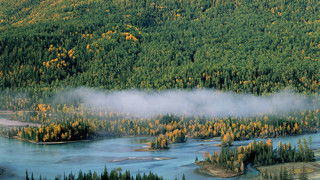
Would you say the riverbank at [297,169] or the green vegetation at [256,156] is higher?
the green vegetation at [256,156]

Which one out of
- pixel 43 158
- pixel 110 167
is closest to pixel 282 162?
pixel 110 167

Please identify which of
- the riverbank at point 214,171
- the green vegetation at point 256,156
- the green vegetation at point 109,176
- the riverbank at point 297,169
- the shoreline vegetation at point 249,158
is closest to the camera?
the green vegetation at point 109,176

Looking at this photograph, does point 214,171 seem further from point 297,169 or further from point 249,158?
point 297,169

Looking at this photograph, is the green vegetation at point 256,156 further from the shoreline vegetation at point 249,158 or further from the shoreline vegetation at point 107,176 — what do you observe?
the shoreline vegetation at point 107,176

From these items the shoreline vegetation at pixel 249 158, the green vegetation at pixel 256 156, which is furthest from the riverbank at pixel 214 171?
the green vegetation at pixel 256 156

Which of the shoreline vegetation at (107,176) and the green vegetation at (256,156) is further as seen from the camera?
the green vegetation at (256,156)

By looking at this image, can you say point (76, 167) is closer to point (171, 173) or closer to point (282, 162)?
point (171, 173)

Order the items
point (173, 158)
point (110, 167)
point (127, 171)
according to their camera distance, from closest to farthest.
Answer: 1. point (127, 171)
2. point (110, 167)
3. point (173, 158)

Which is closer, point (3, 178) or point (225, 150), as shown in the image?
point (3, 178)

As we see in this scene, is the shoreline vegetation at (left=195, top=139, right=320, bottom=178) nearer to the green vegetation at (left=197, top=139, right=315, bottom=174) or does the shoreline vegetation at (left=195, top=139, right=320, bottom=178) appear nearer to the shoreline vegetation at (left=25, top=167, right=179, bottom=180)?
the green vegetation at (left=197, top=139, right=315, bottom=174)
